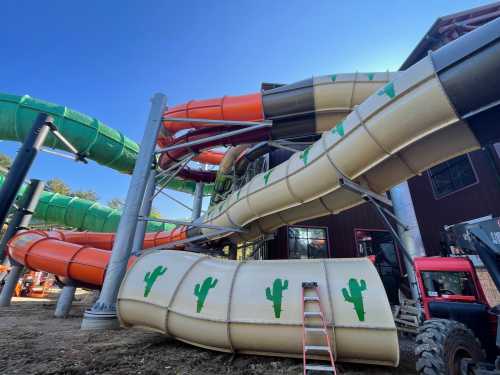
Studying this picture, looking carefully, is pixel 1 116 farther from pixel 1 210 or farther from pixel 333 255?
pixel 333 255

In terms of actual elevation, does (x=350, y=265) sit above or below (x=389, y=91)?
below

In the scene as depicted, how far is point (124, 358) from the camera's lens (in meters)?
3.67

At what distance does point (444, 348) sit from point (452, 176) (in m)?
10.2

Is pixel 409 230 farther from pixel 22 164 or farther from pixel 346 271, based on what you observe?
pixel 22 164

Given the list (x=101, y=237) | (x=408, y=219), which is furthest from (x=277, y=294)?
(x=101, y=237)

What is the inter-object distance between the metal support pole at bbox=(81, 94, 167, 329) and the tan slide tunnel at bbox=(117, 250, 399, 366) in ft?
4.51

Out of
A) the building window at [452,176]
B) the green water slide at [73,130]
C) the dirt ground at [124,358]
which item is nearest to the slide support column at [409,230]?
the dirt ground at [124,358]

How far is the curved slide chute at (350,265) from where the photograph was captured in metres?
3.44

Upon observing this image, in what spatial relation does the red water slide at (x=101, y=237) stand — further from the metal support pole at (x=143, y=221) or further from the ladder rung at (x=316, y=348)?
the ladder rung at (x=316, y=348)

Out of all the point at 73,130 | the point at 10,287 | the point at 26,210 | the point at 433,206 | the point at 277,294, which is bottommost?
the point at 10,287

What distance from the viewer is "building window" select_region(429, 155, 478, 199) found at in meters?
9.39

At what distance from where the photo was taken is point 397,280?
415 inches

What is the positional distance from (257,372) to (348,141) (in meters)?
4.51

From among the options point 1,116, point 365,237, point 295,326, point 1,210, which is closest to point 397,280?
point 365,237
